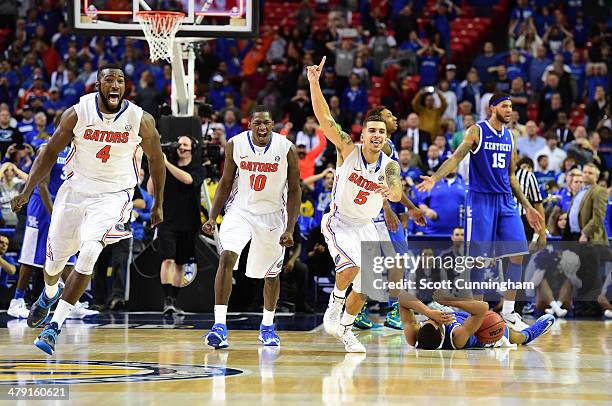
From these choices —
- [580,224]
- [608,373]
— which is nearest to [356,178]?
[608,373]

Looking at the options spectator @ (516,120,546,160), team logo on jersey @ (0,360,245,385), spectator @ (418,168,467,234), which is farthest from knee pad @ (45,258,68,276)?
spectator @ (516,120,546,160)

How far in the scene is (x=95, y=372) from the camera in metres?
7.55

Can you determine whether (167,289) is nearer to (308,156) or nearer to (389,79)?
(308,156)

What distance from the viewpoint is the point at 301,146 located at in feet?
54.7

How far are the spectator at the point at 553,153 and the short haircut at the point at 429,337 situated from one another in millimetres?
8167

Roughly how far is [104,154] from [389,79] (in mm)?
12587

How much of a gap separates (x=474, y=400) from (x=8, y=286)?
9.39 m

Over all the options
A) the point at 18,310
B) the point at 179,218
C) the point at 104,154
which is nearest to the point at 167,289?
the point at 179,218

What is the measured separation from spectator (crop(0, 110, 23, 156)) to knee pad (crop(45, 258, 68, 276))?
8.44m

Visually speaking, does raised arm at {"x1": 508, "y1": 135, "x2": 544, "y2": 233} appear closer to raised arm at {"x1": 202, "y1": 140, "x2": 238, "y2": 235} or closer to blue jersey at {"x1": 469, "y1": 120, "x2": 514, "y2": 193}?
blue jersey at {"x1": 469, "y1": 120, "x2": 514, "y2": 193}

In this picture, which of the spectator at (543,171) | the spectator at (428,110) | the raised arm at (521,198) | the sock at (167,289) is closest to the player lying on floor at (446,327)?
the raised arm at (521,198)

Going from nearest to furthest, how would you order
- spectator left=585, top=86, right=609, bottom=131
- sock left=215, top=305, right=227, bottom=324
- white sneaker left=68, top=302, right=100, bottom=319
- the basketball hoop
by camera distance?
sock left=215, top=305, right=227, bottom=324
the basketball hoop
white sneaker left=68, top=302, right=100, bottom=319
spectator left=585, top=86, right=609, bottom=131

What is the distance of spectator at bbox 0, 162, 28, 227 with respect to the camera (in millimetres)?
14707

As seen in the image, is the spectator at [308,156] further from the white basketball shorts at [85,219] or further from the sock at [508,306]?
the white basketball shorts at [85,219]
